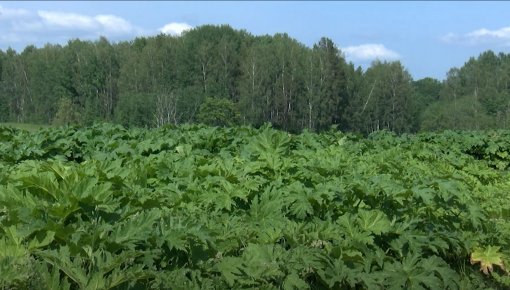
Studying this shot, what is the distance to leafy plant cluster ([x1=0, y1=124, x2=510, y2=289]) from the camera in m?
3.57

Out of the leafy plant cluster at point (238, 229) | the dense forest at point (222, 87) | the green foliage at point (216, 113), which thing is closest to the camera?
the leafy plant cluster at point (238, 229)

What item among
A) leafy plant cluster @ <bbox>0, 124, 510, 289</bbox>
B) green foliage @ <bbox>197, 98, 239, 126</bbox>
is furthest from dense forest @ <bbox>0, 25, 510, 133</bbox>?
leafy plant cluster @ <bbox>0, 124, 510, 289</bbox>

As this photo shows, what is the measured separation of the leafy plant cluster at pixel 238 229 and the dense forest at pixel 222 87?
141 ft

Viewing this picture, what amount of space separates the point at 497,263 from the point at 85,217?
3.87 m

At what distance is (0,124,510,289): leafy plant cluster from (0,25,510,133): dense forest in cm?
4311

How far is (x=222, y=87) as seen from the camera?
71.1 m

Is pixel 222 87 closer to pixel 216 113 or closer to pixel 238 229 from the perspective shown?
pixel 216 113

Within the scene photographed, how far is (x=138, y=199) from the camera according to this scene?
181 inches

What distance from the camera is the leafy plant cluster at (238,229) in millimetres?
3566

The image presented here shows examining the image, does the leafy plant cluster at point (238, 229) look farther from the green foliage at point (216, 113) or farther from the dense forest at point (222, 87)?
the dense forest at point (222, 87)

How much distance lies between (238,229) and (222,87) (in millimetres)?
67028

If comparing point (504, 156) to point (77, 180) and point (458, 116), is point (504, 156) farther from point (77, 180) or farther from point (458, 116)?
point (458, 116)

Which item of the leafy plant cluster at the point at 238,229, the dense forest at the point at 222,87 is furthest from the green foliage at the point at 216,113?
the leafy plant cluster at the point at 238,229

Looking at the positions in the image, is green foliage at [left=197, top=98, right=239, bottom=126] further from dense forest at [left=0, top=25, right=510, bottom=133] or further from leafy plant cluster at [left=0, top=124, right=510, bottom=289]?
leafy plant cluster at [left=0, top=124, right=510, bottom=289]
